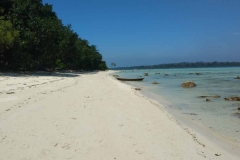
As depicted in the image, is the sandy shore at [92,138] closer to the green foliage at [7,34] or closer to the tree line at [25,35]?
the green foliage at [7,34]

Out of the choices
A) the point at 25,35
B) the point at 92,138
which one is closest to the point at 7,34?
the point at 25,35

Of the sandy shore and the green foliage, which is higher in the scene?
the green foliage

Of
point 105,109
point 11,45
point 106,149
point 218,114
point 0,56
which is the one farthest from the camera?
point 0,56

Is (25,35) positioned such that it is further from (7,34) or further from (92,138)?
(92,138)

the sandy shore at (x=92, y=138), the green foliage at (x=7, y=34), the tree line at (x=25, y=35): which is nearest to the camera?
the sandy shore at (x=92, y=138)

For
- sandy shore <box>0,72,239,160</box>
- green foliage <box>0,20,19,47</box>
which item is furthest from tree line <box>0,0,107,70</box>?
sandy shore <box>0,72,239,160</box>

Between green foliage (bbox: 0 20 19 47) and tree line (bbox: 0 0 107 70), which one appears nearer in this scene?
green foliage (bbox: 0 20 19 47)

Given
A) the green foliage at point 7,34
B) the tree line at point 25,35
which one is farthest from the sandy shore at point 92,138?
the tree line at point 25,35

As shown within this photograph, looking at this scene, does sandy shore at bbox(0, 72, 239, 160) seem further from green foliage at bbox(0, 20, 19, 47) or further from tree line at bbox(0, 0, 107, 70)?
tree line at bbox(0, 0, 107, 70)

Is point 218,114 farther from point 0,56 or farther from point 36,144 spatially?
point 0,56

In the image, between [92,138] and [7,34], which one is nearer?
[92,138]

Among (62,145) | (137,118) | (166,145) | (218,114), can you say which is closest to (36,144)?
(62,145)

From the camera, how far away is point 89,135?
5.82m

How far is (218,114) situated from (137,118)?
189 inches
